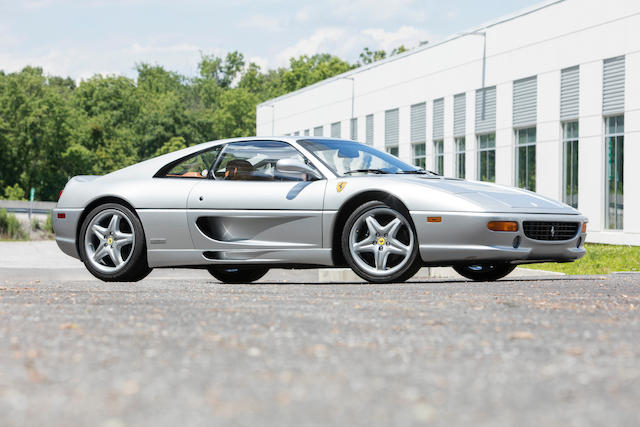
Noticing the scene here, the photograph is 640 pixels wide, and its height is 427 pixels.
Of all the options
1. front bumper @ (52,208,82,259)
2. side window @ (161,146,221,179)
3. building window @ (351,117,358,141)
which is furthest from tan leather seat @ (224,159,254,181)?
building window @ (351,117,358,141)

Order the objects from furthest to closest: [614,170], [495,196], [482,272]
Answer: [614,170] < [482,272] < [495,196]

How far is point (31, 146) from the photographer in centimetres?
8244

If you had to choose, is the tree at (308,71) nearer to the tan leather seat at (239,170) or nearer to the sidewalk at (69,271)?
the sidewalk at (69,271)

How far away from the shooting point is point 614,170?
27.5m

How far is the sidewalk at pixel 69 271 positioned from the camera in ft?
51.0

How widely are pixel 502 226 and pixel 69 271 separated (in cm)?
1385

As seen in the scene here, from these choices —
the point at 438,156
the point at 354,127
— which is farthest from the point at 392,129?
the point at 354,127

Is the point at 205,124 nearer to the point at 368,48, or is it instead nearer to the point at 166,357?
the point at 368,48

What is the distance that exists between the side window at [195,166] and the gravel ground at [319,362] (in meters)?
2.84

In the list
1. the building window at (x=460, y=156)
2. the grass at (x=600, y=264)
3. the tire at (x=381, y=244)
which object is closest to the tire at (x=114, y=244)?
the tire at (x=381, y=244)

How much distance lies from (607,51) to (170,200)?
21.3 meters

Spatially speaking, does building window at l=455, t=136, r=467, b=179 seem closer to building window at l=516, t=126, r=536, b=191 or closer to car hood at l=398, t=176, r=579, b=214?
building window at l=516, t=126, r=536, b=191

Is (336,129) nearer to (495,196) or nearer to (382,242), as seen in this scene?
(495,196)

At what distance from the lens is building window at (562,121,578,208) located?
95.8ft
